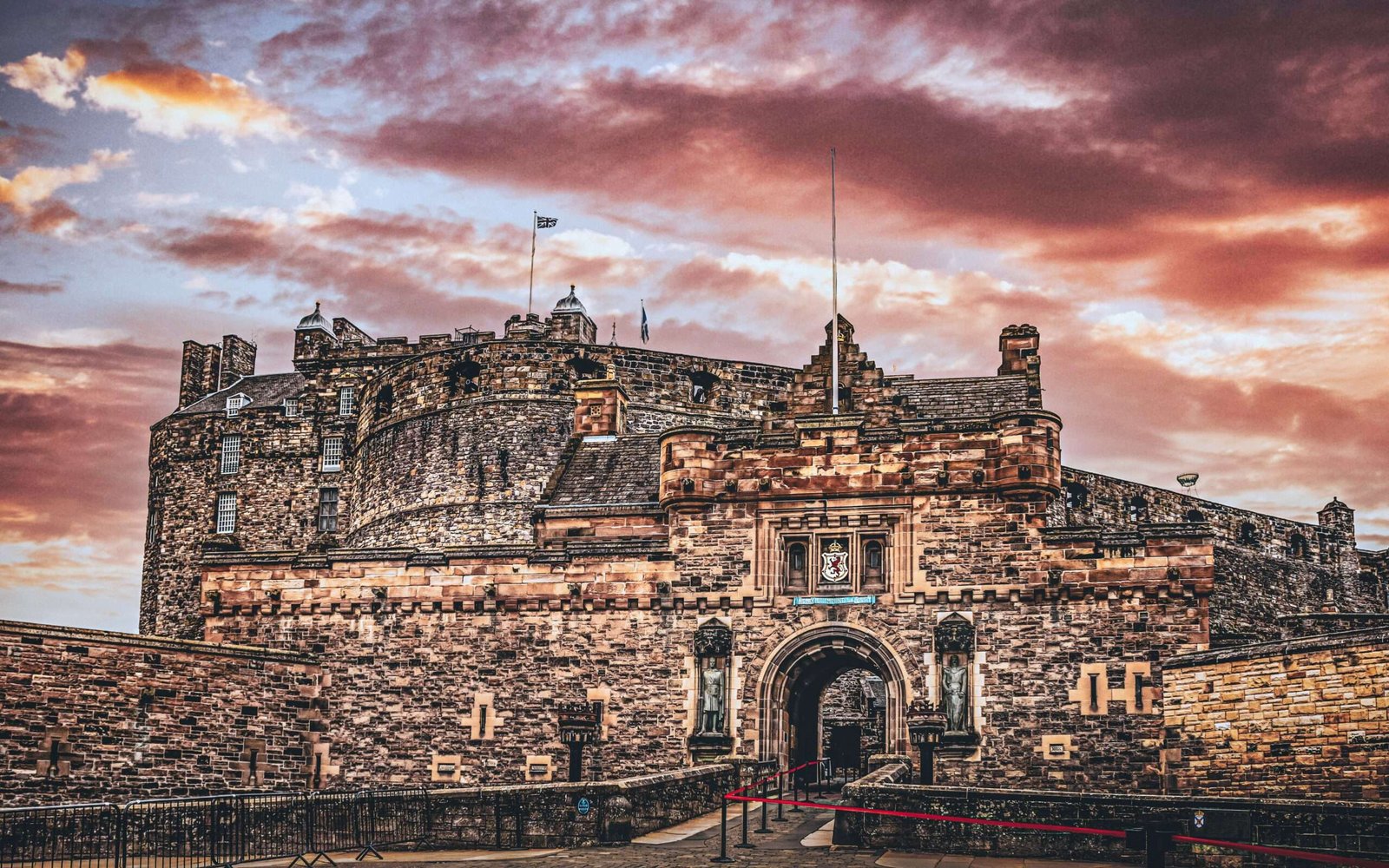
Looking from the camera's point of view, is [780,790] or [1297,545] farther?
[1297,545]

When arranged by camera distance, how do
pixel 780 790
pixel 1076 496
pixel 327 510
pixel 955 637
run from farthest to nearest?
pixel 327 510, pixel 1076 496, pixel 955 637, pixel 780 790

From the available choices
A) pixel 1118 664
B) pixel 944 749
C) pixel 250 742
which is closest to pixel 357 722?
pixel 250 742

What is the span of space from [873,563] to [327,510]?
30.6m

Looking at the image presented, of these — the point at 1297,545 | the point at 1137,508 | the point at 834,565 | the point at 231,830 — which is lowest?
the point at 231,830

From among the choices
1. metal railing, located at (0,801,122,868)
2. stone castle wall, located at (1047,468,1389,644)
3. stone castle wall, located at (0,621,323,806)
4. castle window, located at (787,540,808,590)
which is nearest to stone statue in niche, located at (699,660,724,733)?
castle window, located at (787,540,808,590)

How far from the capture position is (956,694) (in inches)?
1201

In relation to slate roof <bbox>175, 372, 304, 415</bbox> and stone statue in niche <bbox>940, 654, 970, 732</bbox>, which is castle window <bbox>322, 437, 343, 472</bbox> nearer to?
slate roof <bbox>175, 372, 304, 415</bbox>

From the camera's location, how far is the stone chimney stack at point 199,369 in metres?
64.6

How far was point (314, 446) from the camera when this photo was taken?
58281 mm

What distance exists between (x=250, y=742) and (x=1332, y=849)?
21577 mm

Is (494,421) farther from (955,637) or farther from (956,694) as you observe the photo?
(956,694)

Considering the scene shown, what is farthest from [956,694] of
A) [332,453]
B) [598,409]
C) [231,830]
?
[332,453]

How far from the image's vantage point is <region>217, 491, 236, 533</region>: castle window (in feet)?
192

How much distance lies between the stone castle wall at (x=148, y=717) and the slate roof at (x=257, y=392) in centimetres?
2903
